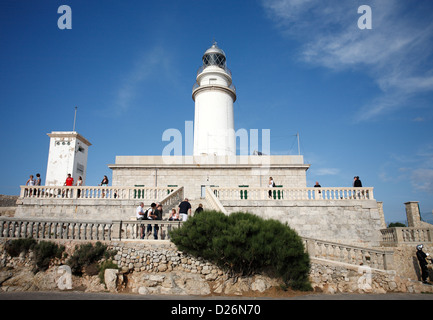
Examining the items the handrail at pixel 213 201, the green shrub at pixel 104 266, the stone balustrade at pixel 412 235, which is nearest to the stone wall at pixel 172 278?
the green shrub at pixel 104 266

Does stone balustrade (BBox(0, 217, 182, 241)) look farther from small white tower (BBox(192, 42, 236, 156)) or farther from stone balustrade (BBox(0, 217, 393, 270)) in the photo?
small white tower (BBox(192, 42, 236, 156))

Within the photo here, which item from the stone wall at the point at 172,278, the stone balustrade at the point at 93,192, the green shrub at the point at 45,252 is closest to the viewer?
the stone wall at the point at 172,278

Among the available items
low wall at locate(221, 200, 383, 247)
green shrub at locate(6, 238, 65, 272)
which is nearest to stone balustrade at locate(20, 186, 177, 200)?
low wall at locate(221, 200, 383, 247)

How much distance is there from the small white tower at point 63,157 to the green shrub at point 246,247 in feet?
70.1

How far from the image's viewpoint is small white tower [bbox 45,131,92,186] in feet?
89.1

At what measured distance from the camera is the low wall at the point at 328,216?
1467 cm

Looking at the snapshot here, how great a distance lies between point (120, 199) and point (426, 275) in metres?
14.1

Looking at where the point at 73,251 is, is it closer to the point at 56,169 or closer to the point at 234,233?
the point at 234,233

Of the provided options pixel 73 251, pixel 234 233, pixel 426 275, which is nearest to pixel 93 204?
pixel 73 251

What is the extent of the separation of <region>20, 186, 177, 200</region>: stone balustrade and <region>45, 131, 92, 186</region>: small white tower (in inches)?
433

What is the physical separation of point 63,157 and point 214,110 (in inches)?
575

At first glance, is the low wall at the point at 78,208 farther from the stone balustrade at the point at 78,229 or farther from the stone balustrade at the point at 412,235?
the stone balustrade at the point at 412,235

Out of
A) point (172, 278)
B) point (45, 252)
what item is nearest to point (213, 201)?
point (172, 278)

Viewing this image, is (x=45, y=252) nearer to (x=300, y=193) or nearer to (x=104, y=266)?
(x=104, y=266)
